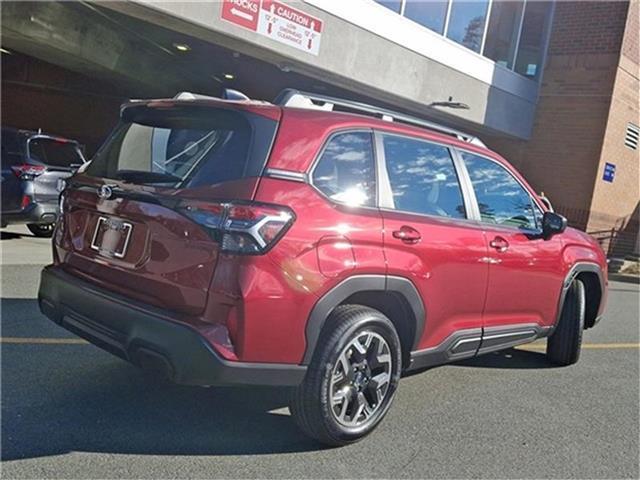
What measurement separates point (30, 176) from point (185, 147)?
254 inches

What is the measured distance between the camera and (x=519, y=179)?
15.6ft

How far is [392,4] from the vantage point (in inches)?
429

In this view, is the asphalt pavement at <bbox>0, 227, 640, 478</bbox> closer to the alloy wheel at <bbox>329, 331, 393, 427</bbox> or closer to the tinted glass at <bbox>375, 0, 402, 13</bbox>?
the alloy wheel at <bbox>329, 331, 393, 427</bbox>

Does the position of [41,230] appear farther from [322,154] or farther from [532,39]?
[532,39]

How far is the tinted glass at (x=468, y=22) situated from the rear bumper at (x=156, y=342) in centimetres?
1103

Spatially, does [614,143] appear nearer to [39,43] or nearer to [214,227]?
[39,43]

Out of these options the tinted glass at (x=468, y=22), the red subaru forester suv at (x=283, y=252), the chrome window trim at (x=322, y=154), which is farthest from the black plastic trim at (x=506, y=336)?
the tinted glass at (x=468, y=22)

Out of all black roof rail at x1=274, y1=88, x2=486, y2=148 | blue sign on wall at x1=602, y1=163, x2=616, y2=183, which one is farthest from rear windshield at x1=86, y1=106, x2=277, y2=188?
blue sign on wall at x1=602, y1=163, x2=616, y2=183

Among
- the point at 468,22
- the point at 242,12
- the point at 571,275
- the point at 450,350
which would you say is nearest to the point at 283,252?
the point at 450,350

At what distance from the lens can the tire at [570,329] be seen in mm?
5238

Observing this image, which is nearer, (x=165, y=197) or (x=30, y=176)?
(x=165, y=197)

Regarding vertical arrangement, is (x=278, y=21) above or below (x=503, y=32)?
below

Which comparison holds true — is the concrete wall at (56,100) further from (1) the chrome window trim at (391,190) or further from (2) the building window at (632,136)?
(1) the chrome window trim at (391,190)

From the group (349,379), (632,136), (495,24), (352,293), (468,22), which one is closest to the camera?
(352,293)
